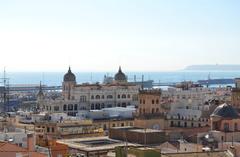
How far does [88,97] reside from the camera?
4166 inches

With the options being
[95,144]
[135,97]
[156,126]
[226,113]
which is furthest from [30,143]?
[135,97]

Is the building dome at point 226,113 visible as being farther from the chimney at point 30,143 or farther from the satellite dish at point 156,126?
the chimney at point 30,143

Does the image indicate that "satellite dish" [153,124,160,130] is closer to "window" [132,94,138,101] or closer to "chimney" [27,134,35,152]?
"chimney" [27,134,35,152]

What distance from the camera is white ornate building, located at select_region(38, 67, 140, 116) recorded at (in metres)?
101

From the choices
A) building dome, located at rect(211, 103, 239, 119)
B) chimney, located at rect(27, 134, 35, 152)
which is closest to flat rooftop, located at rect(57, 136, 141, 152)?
building dome, located at rect(211, 103, 239, 119)

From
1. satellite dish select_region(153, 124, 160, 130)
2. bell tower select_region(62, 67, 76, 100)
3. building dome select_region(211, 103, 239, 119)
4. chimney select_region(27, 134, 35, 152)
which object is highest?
bell tower select_region(62, 67, 76, 100)

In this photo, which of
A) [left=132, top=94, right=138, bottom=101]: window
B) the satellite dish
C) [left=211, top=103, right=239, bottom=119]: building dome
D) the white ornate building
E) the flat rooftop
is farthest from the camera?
[left=132, top=94, right=138, bottom=101]: window

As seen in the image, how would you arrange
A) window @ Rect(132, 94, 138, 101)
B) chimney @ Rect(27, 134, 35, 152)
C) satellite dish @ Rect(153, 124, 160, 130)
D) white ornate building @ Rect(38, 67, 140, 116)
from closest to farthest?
chimney @ Rect(27, 134, 35, 152), satellite dish @ Rect(153, 124, 160, 130), white ornate building @ Rect(38, 67, 140, 116), window @ Rect(132, 94, 138, 101)

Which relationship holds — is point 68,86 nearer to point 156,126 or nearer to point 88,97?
point 88,97

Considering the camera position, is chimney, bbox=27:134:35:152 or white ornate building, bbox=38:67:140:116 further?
white ornate building, bbox=38:67:140:116

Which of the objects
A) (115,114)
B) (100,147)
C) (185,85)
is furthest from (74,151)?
(185,85)

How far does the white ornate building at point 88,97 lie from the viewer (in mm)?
101169

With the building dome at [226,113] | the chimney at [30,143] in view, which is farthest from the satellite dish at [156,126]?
the chimney at [30,143]

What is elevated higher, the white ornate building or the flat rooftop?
the white ornate building
